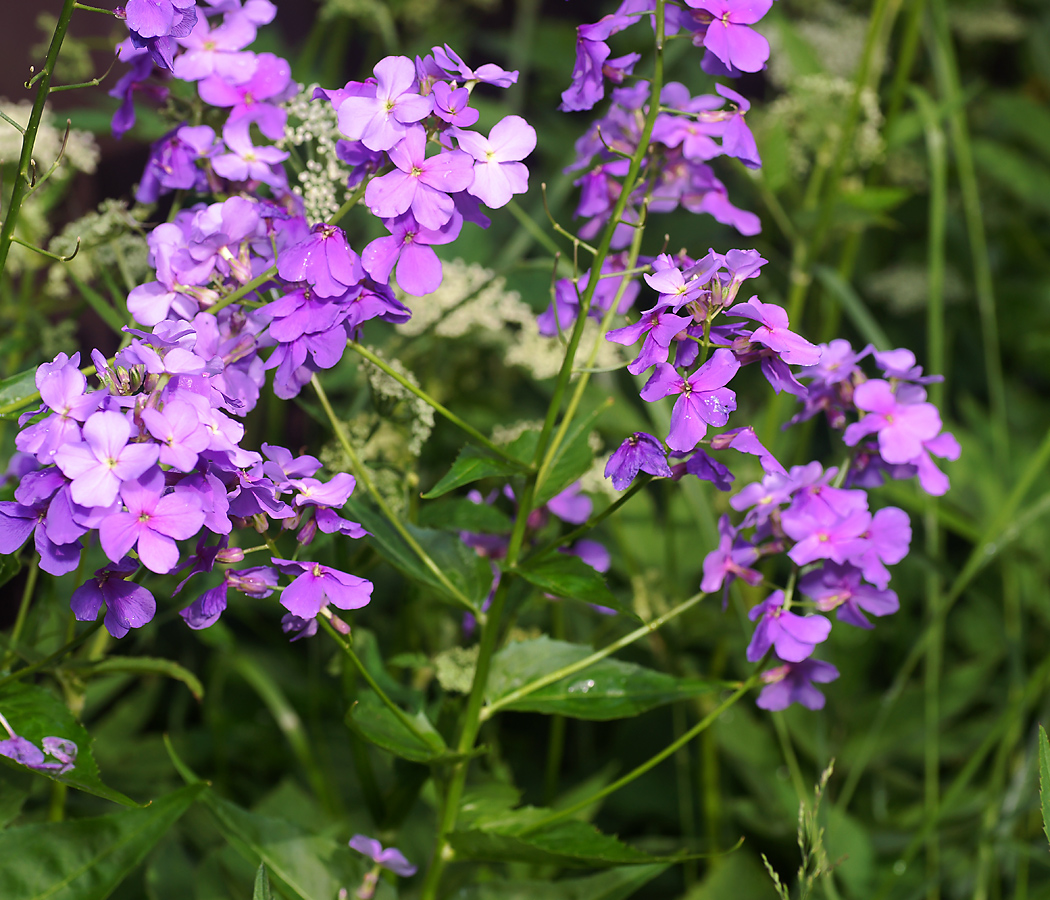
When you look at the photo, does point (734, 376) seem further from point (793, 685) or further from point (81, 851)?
point (81, 851)

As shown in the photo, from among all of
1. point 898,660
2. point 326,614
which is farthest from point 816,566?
point 898,660

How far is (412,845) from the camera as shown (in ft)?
4.14

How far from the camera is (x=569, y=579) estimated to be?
2.66 feet

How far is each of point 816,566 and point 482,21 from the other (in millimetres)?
2389

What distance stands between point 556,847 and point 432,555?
0.29 m

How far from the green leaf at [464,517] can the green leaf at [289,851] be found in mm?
320

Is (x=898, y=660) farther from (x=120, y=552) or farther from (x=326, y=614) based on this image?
(x=120, y=552)

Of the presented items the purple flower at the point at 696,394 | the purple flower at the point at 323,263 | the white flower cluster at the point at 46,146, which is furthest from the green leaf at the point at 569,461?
the white flower cluster at the point at 46,146

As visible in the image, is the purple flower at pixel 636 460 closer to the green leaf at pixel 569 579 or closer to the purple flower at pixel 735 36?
the green leaf at pixel 569 579

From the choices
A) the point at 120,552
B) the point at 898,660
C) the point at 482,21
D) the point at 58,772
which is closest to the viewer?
the point at 120,552

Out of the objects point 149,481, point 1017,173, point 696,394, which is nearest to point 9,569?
point 149,481

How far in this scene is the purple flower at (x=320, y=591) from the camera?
697mm

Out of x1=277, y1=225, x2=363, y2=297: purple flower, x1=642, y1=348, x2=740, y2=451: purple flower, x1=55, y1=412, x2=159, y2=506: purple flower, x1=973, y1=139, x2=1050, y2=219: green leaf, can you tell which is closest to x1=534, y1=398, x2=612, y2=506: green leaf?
x1=642, y1=348, x2=740, y2=451: purple flower

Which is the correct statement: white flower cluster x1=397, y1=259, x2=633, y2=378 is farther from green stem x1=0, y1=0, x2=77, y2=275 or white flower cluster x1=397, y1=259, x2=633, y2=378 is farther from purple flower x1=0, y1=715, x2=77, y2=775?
purple flower x1=0, y1=715, x2=77, y2=775
